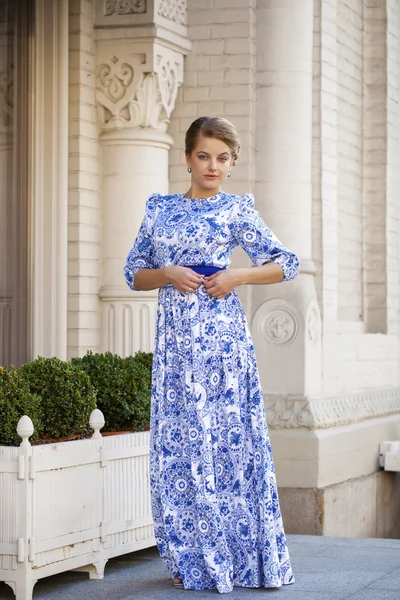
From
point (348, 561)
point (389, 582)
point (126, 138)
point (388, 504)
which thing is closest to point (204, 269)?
point (389, 582)

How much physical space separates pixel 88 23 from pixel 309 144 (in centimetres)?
182

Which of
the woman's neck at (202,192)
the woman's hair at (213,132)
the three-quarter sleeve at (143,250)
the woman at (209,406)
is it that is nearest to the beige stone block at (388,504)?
the woman at (209,406)

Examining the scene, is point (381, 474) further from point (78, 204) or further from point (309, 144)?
point (78, 204)

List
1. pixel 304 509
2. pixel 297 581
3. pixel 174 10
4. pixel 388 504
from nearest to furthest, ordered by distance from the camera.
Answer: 1. pixel 297 581
2. pixel 174 10
3. pixel 304 509
4. pixel 388 504

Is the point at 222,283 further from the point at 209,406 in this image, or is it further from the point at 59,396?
the point at 59,396

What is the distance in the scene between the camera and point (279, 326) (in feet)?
29.3

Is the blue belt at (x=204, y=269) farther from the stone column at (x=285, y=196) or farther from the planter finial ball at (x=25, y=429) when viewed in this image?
the stone column at (x=285, y=196)

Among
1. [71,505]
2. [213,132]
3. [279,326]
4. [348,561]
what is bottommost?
[348,561]

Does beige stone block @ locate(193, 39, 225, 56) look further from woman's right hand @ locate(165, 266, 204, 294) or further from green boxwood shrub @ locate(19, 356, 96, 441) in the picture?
woman's right hand @ locate(165, 266, 204, 294)

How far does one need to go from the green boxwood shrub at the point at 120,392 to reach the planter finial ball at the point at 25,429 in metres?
1.01

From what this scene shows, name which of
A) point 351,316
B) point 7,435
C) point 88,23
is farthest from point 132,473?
point 351,316

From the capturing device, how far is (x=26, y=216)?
8117mm

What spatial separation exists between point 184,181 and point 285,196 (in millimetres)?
778

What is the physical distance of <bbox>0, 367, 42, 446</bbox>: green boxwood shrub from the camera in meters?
5.17
